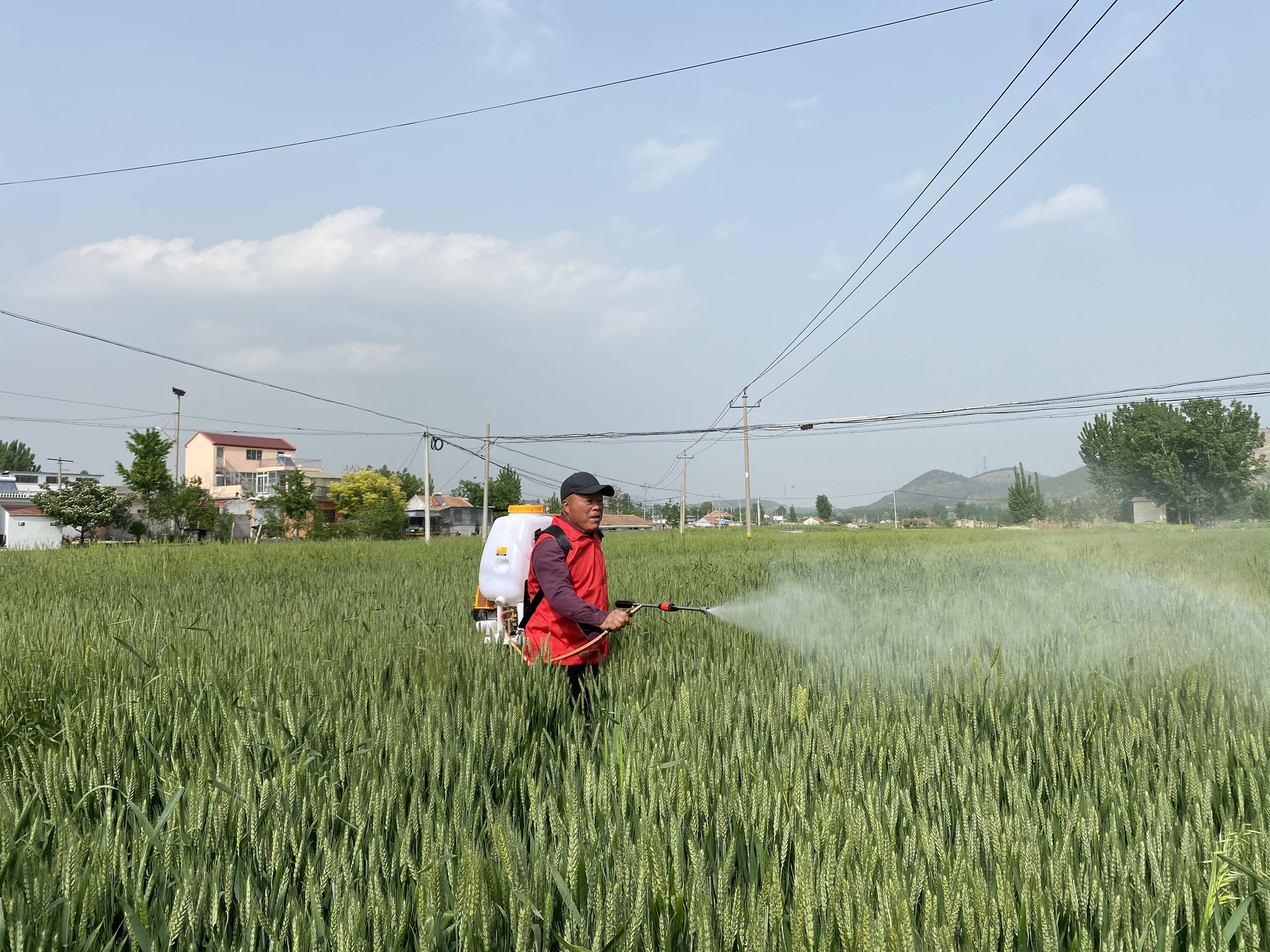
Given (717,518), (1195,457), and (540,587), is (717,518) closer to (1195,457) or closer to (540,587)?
(1195,457)

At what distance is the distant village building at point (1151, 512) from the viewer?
188 feet

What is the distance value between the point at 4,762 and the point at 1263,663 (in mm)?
5850

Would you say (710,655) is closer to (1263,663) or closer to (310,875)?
(1263,663)

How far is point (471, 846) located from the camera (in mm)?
1591

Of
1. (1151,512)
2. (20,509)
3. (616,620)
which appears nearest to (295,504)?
(20,509)

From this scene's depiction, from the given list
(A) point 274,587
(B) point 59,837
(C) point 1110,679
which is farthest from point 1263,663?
(A) point 274,587

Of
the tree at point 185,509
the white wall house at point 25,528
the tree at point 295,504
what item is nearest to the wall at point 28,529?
the white wall house at point 25,528

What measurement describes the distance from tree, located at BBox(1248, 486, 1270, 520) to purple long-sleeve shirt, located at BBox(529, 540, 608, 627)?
7270 cm

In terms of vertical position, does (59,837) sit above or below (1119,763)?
above

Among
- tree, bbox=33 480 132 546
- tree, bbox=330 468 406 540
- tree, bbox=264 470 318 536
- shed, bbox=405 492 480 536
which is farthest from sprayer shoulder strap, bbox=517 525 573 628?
shed, bbox=405 492 480 536

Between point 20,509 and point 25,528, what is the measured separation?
379 cm

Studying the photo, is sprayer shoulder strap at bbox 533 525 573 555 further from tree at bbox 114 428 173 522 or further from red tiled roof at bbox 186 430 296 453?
red tiled roof at bbox 186 430 296 453

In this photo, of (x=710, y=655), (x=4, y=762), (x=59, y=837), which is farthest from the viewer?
(x=710, y=655)

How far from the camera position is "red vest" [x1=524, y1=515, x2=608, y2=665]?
12.4 feet
